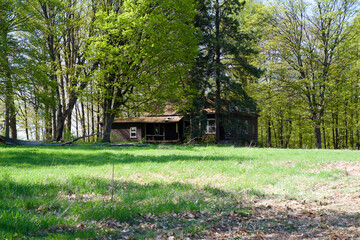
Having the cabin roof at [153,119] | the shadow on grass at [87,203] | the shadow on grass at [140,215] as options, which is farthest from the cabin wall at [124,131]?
the shadow on grass at [140,215]

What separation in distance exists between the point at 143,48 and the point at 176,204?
75.3ft

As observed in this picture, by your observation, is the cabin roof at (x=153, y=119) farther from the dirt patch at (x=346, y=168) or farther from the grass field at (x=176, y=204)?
the grass field at (x=176, y=204)

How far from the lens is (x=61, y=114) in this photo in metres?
30.3

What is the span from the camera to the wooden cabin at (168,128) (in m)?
38.3

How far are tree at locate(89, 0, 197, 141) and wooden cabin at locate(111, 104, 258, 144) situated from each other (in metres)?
7.63

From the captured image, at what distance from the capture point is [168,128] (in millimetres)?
41406

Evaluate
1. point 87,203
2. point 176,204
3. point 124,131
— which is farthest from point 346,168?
point 124,131

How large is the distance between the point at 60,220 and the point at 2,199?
6.61ft

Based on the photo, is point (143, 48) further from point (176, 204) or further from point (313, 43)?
point (176, 204)

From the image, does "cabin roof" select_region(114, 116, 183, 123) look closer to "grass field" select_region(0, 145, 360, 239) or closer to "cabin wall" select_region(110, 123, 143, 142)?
"cabin wall" select_region(110, 123, 143, 142)

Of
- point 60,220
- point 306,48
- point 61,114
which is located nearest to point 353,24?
point 306,48

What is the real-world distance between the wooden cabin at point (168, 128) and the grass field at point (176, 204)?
86.1ft

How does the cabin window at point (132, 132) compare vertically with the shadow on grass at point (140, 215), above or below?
above

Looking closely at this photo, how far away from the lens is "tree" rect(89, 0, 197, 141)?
27.3 metres
